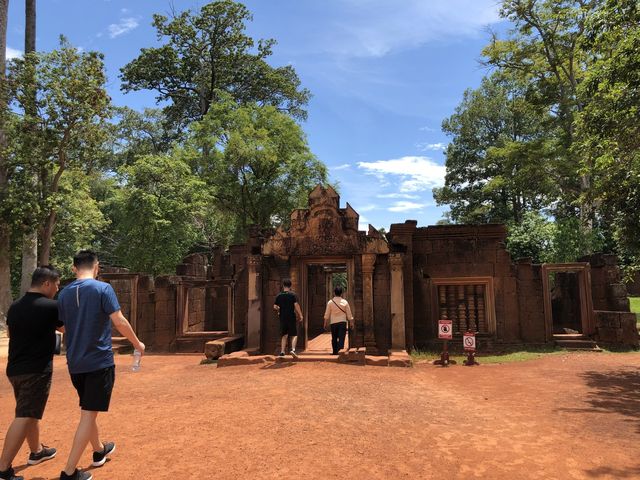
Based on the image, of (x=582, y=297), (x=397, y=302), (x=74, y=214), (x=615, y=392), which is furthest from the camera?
(x=74, y=214)

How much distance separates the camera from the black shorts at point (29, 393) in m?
3.81

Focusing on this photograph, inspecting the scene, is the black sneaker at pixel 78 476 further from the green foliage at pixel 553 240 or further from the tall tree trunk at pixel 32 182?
the green foliage at pixel 553 240

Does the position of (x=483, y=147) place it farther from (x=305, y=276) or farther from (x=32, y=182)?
(x=32, y=182)

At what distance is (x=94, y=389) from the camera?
3.73 m

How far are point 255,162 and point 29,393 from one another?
59.2 feet

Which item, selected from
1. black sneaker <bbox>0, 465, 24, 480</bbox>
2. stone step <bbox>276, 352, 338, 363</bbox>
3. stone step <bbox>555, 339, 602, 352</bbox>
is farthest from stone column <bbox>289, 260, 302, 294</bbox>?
black sneaker <bbox>0, 465, 24, 480</bbox>

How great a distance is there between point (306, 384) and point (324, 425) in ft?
7.55

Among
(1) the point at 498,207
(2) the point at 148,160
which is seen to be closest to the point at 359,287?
(2) the point at 148,160

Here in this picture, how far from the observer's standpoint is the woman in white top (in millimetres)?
10016

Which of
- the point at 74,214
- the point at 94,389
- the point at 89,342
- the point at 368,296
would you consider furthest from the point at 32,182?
the point at 94,389

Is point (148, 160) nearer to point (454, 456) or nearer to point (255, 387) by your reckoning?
point (255, 387)

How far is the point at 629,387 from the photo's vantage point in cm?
745

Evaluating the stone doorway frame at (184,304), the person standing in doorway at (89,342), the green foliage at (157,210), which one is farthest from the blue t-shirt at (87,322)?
the green foliage at (157,210)

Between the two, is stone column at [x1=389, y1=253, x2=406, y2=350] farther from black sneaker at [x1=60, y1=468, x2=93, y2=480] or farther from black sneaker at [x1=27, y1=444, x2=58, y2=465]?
black sneaker at [x1=60, y1=468, x2=93, y2=480]
